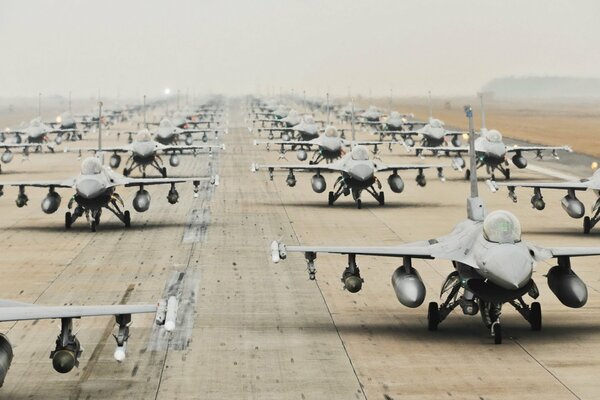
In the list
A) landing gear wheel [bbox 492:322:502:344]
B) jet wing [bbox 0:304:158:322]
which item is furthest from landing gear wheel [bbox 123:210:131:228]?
jet wing [bbox 0:304:158:322]

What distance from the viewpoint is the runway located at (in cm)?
1758

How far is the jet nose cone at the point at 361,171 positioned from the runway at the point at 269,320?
185 centimetres

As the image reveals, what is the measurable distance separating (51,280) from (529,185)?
18562 millimetres

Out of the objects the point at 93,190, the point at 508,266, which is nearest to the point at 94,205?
the point at 93,190

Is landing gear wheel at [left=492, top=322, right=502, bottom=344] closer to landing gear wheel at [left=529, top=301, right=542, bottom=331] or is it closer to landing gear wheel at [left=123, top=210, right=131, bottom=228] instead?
landing gear wheel at [left=529, top=301, right=542, bottom=331]

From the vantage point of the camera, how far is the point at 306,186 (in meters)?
59.9

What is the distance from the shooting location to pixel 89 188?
36.9 metres

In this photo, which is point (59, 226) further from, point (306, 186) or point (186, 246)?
point (306, 186)

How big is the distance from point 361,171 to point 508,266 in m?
26.5

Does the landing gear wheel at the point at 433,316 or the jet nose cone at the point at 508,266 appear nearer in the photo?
the jet nose cone at the point at 508,266

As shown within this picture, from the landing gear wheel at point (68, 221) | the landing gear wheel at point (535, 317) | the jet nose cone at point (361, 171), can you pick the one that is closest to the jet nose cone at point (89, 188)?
the landing gear wheel at point (68, 221)

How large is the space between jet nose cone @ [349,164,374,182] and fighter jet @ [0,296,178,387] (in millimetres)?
30036

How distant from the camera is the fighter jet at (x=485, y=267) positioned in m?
18.8

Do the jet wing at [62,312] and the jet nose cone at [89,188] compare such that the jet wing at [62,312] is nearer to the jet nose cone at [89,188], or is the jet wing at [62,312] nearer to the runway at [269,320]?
the runway at [269,320]
